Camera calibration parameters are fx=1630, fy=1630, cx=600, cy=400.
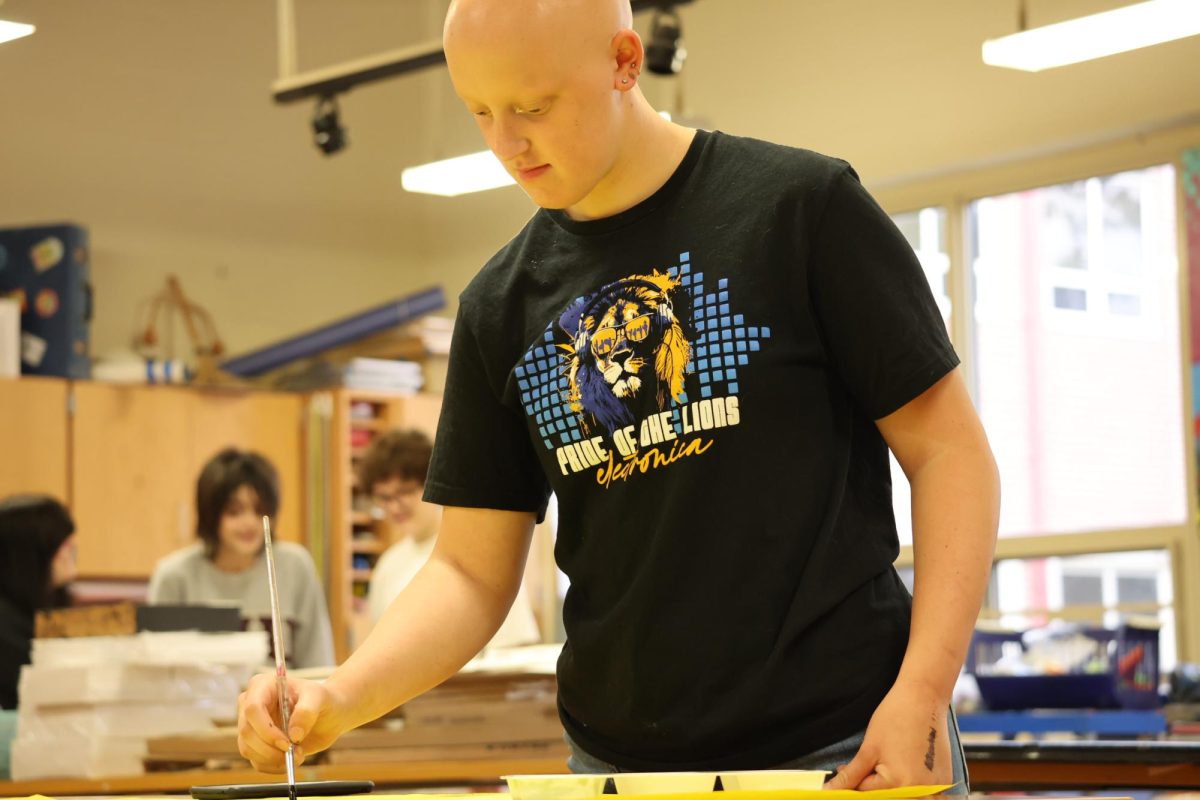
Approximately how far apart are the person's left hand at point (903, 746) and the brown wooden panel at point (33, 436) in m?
5.36

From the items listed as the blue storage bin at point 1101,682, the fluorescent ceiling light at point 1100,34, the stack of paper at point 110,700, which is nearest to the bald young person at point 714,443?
the stack of paper at point 110,700

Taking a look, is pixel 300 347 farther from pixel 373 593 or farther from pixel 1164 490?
pixel 1164 490

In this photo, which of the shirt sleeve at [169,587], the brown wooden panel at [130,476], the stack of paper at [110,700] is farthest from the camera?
the brown wooden panel at [130,476]

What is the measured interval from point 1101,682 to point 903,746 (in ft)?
6.97

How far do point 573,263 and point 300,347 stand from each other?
554 cm

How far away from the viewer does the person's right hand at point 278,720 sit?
46.4 inches

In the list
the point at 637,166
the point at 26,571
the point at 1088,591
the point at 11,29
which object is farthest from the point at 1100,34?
the point at 637,166

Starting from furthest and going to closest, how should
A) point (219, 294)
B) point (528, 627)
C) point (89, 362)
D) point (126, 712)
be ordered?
point (219, 294)
point (89, 362)
point (528, 627)
point (126, 712)

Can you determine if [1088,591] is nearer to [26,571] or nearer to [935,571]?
[26,571]

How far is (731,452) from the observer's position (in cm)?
123

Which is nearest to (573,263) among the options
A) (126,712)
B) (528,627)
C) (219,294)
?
(126,712)


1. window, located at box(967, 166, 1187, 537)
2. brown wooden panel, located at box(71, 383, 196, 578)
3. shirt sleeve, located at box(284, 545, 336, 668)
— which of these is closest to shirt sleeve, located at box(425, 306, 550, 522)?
shirt sleeve, located at box(284, 545, 336, 668)

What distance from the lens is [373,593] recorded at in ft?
16.3

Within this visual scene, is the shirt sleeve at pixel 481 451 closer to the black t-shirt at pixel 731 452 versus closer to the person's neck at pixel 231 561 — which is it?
the black t-shirt at pixel 731 452
